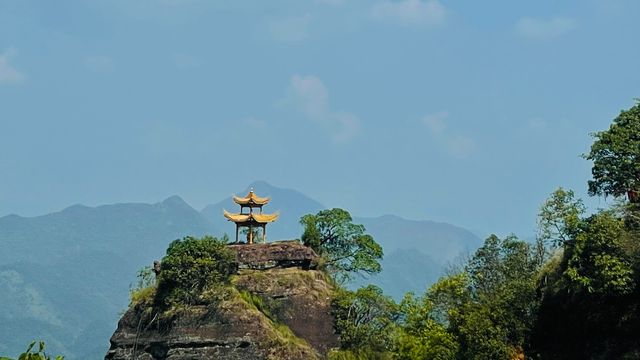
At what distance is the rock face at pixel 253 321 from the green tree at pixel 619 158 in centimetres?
2029

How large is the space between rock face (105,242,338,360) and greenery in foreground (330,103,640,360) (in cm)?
827

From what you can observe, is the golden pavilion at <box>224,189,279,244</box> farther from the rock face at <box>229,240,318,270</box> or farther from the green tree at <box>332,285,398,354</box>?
the green tree at <box>332,285,398,354</box>

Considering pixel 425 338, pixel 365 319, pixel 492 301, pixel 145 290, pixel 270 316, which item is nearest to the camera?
pixel 492 301

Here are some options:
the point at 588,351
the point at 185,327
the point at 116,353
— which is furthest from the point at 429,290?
the point at 116,353

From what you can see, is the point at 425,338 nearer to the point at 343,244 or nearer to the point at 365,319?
the point at 365,319

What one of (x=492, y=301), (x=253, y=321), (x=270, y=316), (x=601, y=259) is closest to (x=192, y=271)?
(x=253, y=321)

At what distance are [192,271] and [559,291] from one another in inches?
907

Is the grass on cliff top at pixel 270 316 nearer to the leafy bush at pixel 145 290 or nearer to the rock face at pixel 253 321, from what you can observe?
the rock face at pixel 253 321

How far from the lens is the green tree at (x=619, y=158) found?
1179 inches

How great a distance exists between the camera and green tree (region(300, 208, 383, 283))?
52875mm

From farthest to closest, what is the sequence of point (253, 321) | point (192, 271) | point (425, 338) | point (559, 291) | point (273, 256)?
1. point (273, 256)
2. point (192, 271)
3. point (253, 321)
4. point (425, 338)
5. point (559, 291)

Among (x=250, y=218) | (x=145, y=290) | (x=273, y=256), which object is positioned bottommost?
(x=145, y=290)

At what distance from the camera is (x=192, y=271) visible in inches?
1799

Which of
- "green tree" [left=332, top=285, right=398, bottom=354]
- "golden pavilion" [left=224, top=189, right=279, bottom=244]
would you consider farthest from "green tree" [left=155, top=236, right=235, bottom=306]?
"green tree" [left=332, top=285, right=398, bottom=354]
